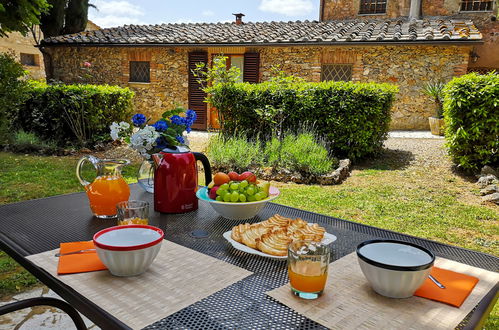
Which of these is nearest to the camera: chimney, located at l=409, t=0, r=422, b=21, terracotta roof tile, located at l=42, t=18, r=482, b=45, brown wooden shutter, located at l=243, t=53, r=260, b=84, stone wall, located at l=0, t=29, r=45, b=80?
terracotta roof tile, located at l=42, t=18, r=482, b=45

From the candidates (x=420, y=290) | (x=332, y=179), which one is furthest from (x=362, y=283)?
(x=332, y=179)

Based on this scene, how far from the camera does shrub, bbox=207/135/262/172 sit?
592 cm

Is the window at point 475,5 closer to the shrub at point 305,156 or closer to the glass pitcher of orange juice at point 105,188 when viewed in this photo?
the shrub at point 305,156

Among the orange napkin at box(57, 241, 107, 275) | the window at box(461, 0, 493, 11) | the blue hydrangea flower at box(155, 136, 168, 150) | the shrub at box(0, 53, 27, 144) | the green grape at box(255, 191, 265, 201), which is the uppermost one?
the window at box(461, 0, 493, 11)

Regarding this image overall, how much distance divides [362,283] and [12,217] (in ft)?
4.63

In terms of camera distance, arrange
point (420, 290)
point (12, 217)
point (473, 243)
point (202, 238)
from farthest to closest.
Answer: point (473, 243)
point (12, 217)
point (202, 238)
point (420, 290)

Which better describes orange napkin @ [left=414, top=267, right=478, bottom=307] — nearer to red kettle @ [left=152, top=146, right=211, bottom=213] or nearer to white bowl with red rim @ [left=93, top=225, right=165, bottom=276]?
white bowl with red rim @ [left=93, top=225, right=165, bottom=276]

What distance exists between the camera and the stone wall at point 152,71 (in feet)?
38.1

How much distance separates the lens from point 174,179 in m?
1.66

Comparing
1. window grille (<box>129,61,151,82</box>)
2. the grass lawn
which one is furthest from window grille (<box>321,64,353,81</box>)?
window grille (<box>129,61,151,82</box>)

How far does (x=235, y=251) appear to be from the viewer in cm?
130

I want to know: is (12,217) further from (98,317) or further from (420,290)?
(420,290)

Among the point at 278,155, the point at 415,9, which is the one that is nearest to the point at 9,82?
the point at 278,155

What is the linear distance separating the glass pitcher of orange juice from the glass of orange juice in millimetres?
909
